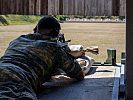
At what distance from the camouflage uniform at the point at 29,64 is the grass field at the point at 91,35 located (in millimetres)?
5504

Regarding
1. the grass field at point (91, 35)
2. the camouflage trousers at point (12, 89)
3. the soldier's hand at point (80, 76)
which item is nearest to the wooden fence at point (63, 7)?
the soldier's hand at point (80, 76)

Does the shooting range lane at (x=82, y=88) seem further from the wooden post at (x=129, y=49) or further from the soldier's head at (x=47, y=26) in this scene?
the soldier's head at (x=47, y=26)

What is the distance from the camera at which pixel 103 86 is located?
2.47 meters

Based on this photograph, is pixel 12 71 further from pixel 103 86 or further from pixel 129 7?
pixel 103 86

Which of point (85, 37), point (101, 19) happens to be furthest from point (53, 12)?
point (101, 19)

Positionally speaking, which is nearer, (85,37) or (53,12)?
(53,12)

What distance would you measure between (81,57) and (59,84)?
871 mm

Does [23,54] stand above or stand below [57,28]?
below

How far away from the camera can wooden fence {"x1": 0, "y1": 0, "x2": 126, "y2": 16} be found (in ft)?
8.48

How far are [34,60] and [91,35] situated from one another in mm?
10029

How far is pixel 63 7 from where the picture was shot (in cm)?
268

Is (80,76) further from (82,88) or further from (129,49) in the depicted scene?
(129,49)

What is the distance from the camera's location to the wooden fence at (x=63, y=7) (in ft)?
8.48

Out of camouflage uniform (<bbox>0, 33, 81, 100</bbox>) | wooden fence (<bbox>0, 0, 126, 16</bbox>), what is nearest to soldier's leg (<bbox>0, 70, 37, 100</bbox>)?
camouflage uniform (<bbox>0, 33, 81, 100</bbox>)
